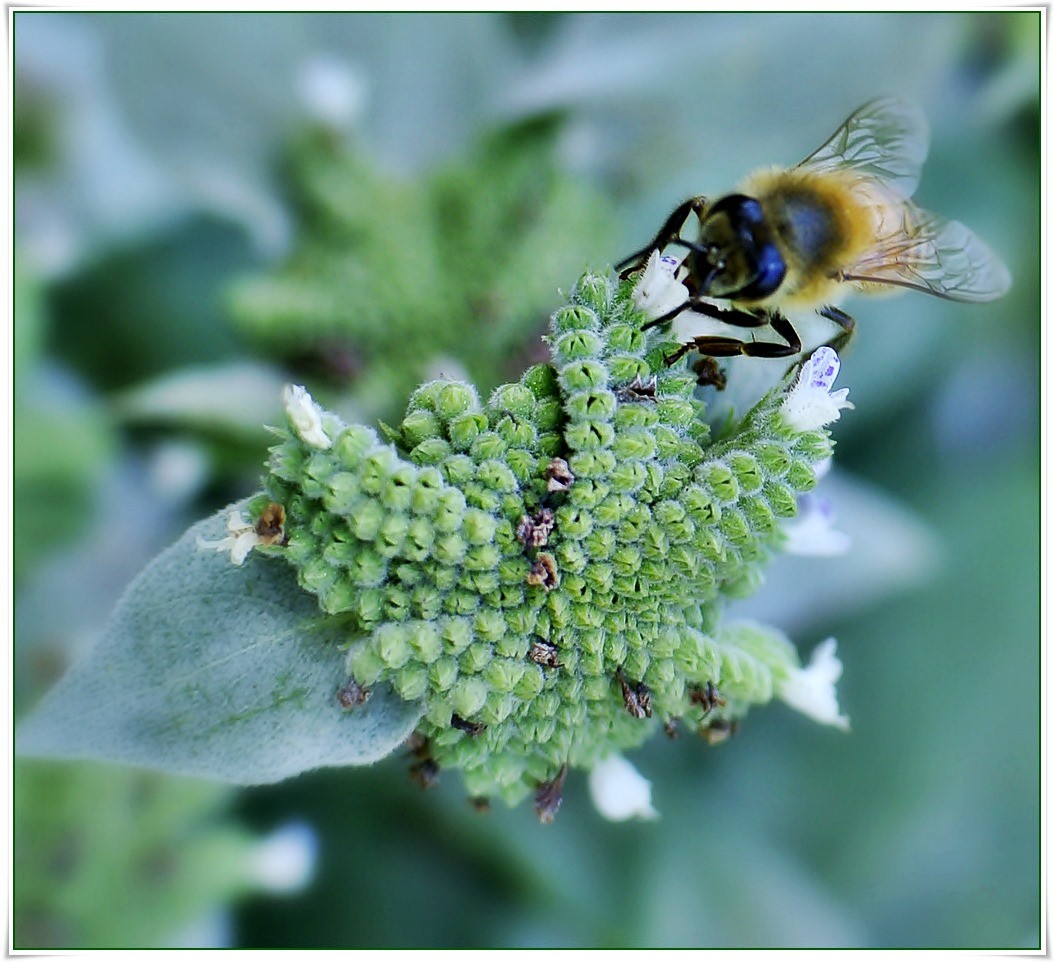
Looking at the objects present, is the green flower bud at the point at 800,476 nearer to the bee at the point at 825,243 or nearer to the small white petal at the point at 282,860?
the bee at the point at 825,243

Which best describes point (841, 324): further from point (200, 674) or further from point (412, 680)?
point (200, 674)

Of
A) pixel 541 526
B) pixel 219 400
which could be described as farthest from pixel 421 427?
pixel 219 400

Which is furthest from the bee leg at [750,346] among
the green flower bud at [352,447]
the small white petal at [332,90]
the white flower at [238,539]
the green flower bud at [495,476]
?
the small white petal at [332,90]

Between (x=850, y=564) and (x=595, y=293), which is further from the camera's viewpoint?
(x=850, y=564)

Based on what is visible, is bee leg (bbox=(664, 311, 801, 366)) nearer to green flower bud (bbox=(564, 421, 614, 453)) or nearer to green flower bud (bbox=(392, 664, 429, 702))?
green flower bud (bbox=(564, 421, 614, 453))

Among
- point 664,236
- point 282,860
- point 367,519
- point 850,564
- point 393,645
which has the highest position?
point 664,236

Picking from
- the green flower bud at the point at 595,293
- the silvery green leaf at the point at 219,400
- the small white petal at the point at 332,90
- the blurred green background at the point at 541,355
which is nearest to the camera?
the green flower bud at the point at 595,293
